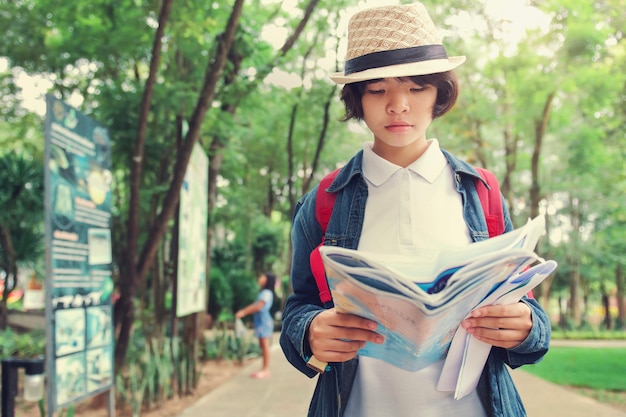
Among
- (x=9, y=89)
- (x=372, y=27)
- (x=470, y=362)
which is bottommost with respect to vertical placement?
(x=470, y=362)

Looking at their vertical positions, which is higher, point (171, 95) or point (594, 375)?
point (171, 95)

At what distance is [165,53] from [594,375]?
350 inches

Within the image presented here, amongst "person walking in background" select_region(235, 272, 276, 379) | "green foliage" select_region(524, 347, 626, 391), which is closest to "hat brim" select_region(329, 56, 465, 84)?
"person walking in background" select_region(235, 272, 276, 379)

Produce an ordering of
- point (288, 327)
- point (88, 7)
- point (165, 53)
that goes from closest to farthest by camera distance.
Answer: point (288, 327) → point (88, 7) → point (165, 53)

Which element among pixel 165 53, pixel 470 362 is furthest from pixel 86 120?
pixel 470 362

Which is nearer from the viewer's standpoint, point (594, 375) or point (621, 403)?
point (621, 403)

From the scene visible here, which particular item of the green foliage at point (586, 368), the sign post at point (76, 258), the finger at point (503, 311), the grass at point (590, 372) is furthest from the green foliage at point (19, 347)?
the finger at point (503, 311)

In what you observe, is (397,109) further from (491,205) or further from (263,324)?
(263,324)

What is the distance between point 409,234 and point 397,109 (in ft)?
1.01

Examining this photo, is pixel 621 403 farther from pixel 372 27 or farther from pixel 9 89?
pixel 9 89

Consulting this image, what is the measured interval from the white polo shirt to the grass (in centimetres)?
735

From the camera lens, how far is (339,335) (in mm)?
1235

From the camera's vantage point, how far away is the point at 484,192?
1.50 m

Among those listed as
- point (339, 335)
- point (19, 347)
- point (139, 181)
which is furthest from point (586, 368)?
point (339, 335)
